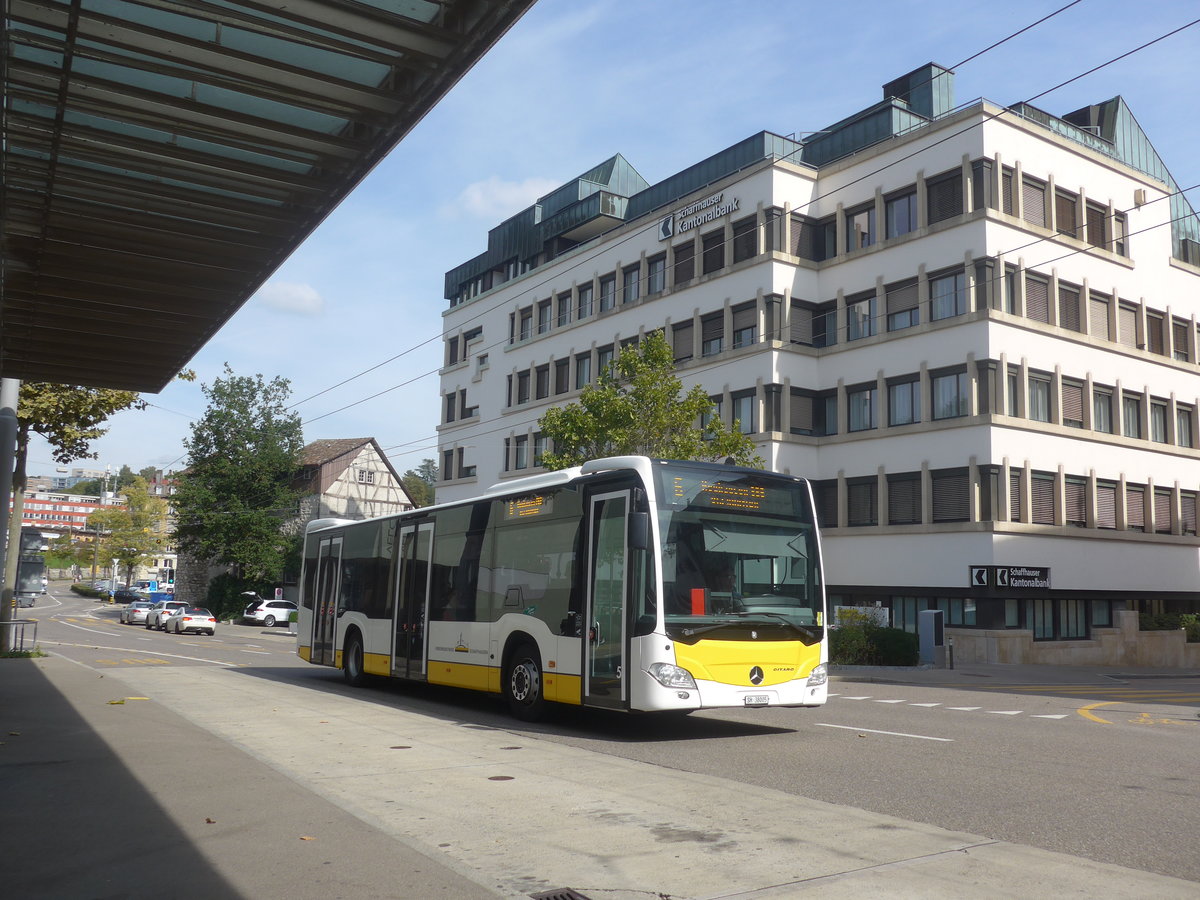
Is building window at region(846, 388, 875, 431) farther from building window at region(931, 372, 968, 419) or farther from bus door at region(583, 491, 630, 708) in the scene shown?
bus door at region(583, 491, 630, 708)

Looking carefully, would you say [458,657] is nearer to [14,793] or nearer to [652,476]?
[652,476]

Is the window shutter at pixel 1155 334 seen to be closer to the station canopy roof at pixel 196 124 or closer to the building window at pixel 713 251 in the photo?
the building window at pixel 713 251

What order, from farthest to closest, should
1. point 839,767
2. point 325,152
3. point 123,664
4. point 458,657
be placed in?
point 123,664 → point 458,657 → point 839,767 → point 325,152

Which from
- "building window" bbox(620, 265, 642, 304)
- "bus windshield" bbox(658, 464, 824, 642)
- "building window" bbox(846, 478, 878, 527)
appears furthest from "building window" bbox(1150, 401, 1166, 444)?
"bus windshield" bbox(658, 464, 824, 642)

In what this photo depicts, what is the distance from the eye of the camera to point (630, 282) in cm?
4684

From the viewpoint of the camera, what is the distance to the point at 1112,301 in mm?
38000

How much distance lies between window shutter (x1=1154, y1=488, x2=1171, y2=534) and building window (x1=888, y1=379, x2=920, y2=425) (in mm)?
10117

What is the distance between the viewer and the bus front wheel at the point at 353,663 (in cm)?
1980

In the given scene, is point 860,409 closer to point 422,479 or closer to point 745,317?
point 745,317

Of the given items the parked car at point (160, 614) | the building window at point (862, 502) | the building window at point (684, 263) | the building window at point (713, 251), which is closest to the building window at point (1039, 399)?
the building window at point (862, 502)

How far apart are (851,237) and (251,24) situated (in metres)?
34.6

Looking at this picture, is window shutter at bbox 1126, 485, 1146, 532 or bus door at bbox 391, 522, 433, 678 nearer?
bus door at bbox 391, 522, 433, 678

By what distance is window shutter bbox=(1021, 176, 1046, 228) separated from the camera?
35781 millimetres

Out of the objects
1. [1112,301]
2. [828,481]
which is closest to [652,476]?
[828,481]
